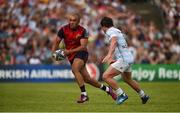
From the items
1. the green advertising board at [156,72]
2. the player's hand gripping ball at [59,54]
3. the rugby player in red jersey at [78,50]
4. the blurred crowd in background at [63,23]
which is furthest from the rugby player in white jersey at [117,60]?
the green advertising board at [156,72]

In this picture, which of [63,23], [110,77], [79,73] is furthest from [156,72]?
[110,77]

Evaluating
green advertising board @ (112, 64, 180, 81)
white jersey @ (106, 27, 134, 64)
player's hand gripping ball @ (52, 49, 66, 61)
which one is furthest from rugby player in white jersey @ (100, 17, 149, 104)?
green advertising board @ (112, 64, 180, 81)

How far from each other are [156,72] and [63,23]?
5195 millimetres

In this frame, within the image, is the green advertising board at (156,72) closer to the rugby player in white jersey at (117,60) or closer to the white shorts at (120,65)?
the rugby player in white jersey at (117,60)

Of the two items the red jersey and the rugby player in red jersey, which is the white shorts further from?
the red jersey

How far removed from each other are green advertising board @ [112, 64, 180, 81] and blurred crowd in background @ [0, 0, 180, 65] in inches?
29.4

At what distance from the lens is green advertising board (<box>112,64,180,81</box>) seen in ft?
112

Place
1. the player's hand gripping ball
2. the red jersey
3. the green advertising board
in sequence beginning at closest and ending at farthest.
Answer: the red jersey
the player's hand gripping ball
the green advertising board

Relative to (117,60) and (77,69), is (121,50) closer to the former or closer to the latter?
(117,60)

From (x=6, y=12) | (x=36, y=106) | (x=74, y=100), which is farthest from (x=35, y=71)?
(x=36, y=106)

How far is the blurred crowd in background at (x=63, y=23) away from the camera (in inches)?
1336

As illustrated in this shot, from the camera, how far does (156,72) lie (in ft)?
113

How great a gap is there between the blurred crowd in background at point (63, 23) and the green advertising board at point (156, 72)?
0.75m

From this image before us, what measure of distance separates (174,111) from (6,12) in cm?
2074
